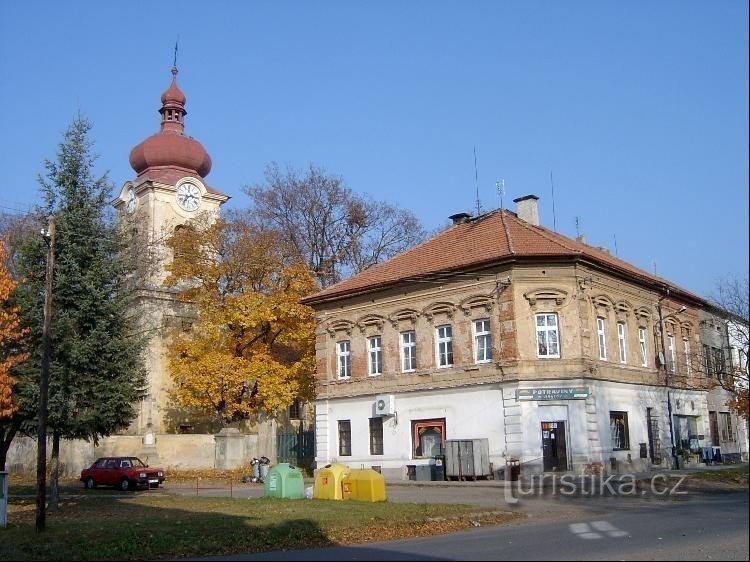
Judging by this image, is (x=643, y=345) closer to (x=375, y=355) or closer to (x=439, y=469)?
(x=439, y=469)

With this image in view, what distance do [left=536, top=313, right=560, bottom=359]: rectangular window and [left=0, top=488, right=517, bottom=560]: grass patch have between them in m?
12.4

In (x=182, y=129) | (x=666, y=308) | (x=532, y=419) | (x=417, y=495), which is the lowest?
(x=417, y=495)

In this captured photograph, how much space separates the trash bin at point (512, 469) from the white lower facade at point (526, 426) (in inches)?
10.8

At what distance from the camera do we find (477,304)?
3209 cm

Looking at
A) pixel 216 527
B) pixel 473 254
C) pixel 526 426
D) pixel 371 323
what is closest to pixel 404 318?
pixel 371 323

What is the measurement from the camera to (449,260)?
33688 mm

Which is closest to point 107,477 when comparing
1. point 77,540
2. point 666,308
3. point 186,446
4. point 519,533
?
point 186,446

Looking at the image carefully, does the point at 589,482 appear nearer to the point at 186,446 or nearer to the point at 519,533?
the point at 519,533

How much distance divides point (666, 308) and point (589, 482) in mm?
17034

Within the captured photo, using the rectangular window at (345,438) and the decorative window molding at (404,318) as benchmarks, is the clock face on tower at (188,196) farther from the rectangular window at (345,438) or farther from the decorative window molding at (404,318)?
the decorative window molding at (404,318)

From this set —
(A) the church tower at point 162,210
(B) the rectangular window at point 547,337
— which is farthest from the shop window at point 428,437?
(A) the church tower at point 162,210

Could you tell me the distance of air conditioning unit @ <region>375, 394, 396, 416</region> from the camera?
3397 cm

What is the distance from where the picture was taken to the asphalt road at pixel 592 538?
37.1 ft

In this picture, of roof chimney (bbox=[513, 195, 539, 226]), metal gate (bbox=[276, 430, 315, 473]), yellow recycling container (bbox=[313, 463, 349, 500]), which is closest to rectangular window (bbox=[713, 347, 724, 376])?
roof chimney (bbox=[513, 195, 539, 226])
